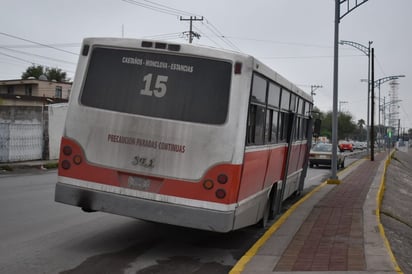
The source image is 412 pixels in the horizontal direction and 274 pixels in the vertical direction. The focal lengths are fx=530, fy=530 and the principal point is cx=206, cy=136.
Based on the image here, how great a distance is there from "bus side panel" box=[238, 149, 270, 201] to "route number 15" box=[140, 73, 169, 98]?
141 cm

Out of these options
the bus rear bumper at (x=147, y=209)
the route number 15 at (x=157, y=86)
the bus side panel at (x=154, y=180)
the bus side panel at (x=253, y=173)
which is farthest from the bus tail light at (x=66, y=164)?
the bus side panel at (x=253, y=173)

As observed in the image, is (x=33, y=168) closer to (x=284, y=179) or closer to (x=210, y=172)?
(x=284, y=179)

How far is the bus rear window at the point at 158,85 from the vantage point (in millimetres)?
6934

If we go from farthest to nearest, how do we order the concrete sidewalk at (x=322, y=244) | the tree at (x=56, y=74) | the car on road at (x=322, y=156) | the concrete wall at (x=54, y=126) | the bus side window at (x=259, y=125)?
the tree at (x=56, y=74), the car on road at (x=322, y=156), the concrete wall at (x=54, y=126), the bus side window at (x=259, y=125), the concrete sidewalk at (x=322, y=244)

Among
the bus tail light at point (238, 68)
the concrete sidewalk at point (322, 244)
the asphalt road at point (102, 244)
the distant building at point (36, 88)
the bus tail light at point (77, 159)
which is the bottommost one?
the asphalt road at point (102, 244)

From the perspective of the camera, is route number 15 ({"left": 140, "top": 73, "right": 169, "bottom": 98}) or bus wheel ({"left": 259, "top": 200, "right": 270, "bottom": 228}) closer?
route number 15 ({"left": 140, "top": 73, "right": 169, "bottom": 98})

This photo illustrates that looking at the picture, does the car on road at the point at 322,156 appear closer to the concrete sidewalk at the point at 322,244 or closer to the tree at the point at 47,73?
the concrete sidewalk at the point at 322,244

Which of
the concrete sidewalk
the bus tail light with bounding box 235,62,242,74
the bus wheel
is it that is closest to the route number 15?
the bus tail light with bounding box 235,62,242,74

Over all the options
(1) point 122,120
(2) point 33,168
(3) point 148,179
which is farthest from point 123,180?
(2) point 33,168

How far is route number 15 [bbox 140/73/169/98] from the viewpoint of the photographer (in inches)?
281

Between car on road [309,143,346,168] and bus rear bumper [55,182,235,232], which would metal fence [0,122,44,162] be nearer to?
car on road [309,143,346,168]

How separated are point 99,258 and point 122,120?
6.12ft

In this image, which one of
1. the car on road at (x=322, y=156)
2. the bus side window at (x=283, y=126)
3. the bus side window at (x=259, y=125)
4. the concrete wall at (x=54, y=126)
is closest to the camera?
the bus side window at (x=259, y=125)

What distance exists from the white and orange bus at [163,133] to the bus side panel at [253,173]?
0.09 feet
